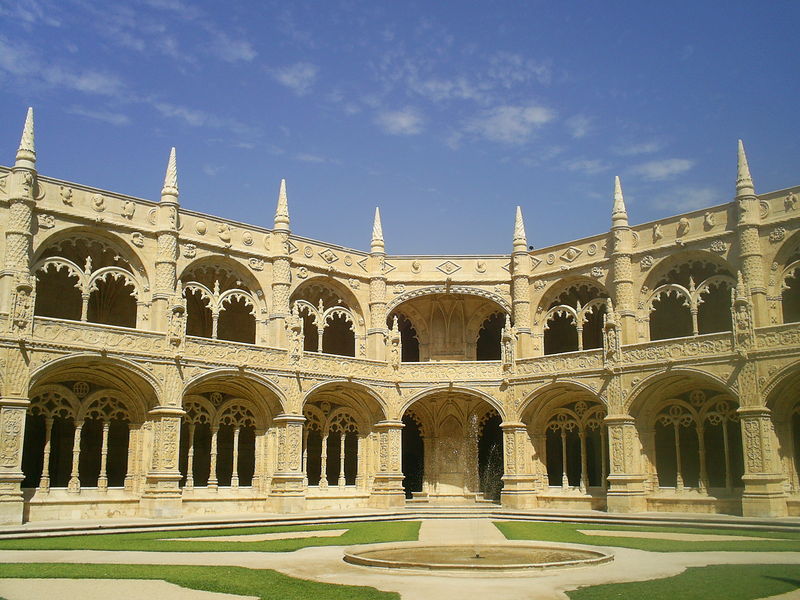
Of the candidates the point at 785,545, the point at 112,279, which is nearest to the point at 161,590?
the point at 785,545

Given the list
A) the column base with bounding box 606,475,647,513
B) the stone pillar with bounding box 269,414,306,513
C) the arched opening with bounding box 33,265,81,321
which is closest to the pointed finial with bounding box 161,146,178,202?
the arched opening with bounding box 33,265,81,321

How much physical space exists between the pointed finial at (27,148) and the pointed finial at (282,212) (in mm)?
10252

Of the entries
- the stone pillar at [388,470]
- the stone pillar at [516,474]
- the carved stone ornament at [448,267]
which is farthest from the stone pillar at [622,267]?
the stone pillar at [388,470]

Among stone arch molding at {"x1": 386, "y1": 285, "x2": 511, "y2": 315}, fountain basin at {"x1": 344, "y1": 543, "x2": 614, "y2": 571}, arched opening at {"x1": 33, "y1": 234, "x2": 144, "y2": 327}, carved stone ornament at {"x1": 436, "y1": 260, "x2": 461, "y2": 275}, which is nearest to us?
fountain basin at {"x1": 344, "y1": 543, "x2": 614, "y2": 571}

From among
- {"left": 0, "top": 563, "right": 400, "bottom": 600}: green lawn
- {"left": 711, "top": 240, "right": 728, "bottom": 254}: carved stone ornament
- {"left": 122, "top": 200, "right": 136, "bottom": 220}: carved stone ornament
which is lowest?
{"left": 0, "top": 563, "right": 400, "bottom": 600}: green lawn

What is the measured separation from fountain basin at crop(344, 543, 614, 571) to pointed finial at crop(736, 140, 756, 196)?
18.8 m

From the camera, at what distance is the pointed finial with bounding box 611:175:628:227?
35.5m

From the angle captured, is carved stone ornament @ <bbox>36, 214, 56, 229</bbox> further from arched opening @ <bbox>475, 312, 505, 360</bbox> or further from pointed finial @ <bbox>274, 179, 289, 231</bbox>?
arched opening @ <bbox>475, 312, 505, 360</bbox>

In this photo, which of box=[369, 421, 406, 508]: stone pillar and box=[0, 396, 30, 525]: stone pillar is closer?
box=[0, 396, 30, 525]: stone pillar

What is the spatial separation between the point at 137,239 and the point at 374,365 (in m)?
11.4

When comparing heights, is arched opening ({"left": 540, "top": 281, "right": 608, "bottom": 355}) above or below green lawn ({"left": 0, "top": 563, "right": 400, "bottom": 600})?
above

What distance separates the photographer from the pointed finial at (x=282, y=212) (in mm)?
36406

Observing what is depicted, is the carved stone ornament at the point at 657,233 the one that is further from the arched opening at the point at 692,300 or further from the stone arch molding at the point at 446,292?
the stone arch molding at the point at 446,292

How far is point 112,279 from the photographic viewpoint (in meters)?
33.8
